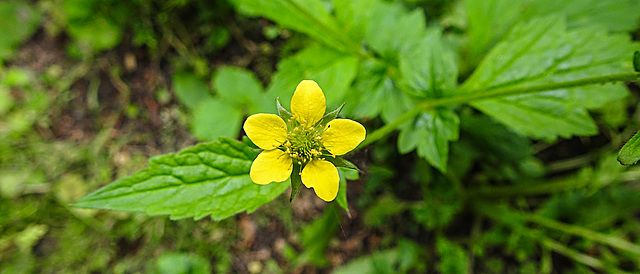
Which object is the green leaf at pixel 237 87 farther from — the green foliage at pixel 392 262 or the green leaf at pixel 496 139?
the green leaf at pixel 496 139

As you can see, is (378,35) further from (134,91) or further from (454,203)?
(134,91)

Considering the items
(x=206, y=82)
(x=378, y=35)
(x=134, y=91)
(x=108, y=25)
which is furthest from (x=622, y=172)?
(x=108, y=25)

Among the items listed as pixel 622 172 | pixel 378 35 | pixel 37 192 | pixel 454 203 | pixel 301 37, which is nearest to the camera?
pixel 378 35

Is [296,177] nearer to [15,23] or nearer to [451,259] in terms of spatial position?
[451,259]

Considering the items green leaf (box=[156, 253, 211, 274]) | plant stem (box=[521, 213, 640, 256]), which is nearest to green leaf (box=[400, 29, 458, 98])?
plant stem (box=[521, 213, 640, 256])

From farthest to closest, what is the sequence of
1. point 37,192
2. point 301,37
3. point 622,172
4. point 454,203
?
point 37,192
point 301,37
point 454,203
point 622,172
